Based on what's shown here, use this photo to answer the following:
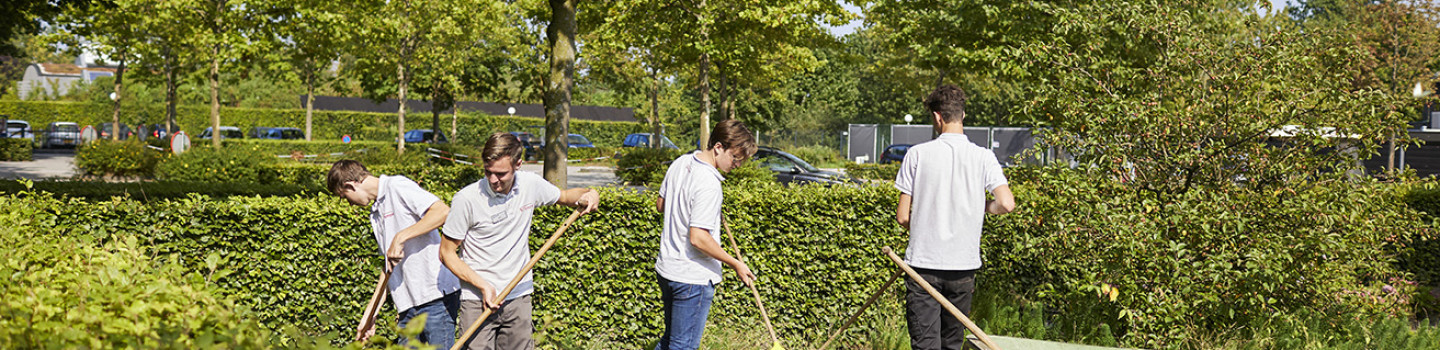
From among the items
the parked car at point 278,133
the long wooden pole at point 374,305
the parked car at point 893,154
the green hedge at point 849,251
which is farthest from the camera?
the parked car at point 278,133

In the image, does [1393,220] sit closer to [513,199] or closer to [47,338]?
[513,199]

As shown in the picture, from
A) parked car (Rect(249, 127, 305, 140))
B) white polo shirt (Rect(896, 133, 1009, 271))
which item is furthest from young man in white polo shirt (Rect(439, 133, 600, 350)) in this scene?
parked car (Rect(249, 127, 305, 140))

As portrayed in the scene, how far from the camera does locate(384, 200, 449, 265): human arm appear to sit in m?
4.12

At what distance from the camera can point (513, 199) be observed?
14.0 feet

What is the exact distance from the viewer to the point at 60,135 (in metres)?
38.1

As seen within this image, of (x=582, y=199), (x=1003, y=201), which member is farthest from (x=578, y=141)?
(x=1003, y=201)

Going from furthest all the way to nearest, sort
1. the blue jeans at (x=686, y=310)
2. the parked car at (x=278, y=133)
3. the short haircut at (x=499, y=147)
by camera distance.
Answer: the parked car at (x=278, y=133) → the blue jeans at (x=686, y=310) → the short haircut at (x=499, y=147)

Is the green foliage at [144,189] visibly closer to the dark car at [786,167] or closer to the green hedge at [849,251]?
the green hedge at [849,251]

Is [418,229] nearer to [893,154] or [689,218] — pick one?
[689,218]

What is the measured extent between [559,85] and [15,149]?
85.7 feet

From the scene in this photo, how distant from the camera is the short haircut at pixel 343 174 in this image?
4.30 meters

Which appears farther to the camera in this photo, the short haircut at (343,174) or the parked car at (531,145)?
the parked car at (531,145)

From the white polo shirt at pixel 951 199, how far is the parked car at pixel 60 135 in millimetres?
41899

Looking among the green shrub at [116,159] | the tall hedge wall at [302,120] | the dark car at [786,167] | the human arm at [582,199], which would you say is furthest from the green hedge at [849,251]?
the tall hedge wall at [302,120]
